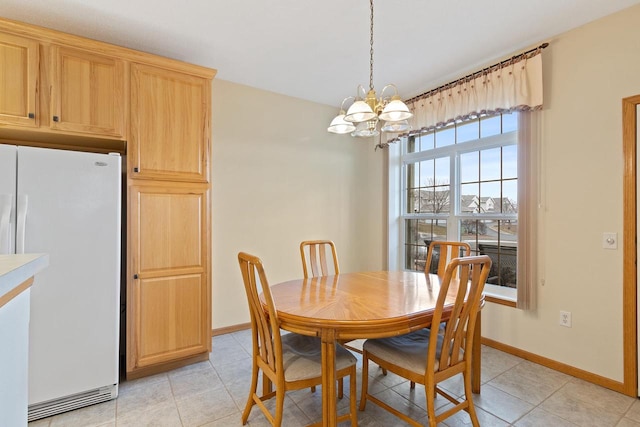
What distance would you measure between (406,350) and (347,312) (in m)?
0.45

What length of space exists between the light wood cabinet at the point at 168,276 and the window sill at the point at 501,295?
98.2 inches

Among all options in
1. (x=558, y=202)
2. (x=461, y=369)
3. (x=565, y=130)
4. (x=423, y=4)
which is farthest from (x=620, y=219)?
(x=423, y=4)

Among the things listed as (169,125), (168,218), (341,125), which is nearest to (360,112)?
(341,125)

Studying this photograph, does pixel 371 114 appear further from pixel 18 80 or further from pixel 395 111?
pixel 18 80

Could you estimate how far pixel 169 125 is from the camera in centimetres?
236

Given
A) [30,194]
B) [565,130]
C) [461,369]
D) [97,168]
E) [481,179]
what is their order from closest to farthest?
[461,369]
[30,194]
[97,168]
[565,130]
[481,179]

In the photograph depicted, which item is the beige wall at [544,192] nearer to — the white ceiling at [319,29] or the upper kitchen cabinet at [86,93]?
the white ceiling at [319,29]

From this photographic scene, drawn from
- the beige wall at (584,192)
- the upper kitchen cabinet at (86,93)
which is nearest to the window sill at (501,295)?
the beige wall at (584,192)

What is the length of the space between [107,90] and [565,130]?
3.40 meters

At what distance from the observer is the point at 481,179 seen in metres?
3.09

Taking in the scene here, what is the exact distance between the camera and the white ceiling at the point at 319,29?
2041 millimetres

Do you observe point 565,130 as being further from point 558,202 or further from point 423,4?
point 423,4

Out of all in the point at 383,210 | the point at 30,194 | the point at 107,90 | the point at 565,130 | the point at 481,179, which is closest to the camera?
the point at 30,194

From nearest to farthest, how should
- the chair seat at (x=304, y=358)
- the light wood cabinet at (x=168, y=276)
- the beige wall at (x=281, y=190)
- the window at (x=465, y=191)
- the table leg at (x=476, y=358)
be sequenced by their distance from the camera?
the chair seat at (x=304, y=358)
the table leg at (x=476, y=358)
the light wood cabinet at (x=168, y=276)
the window at (x=465, y=191)
the beige wall at (x=281, y=190)
